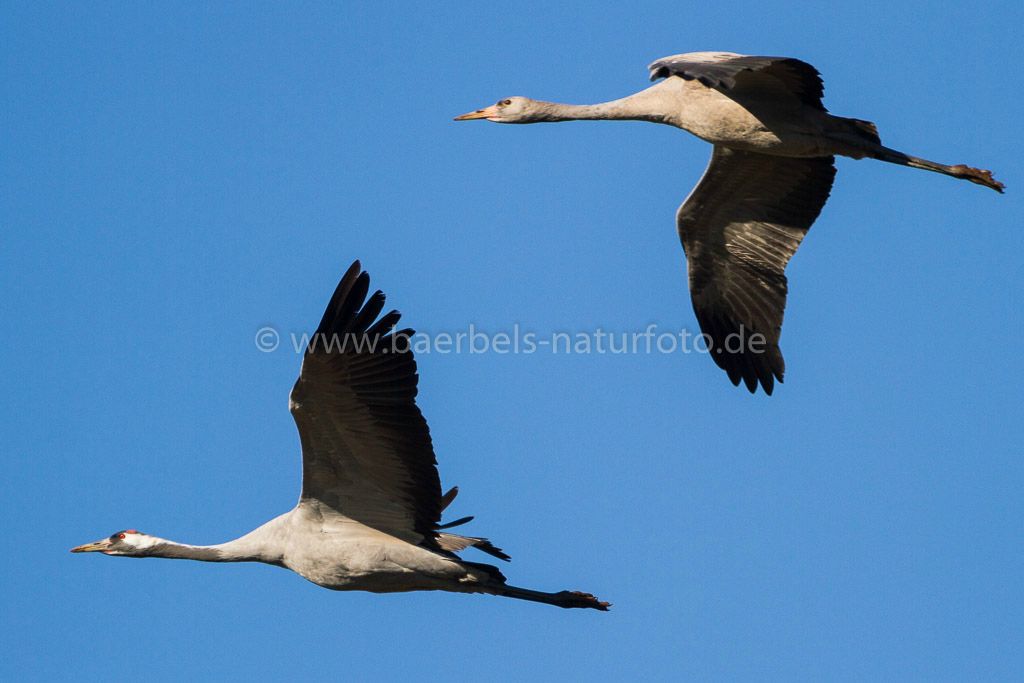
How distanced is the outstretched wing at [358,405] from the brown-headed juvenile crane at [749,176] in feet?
11.7

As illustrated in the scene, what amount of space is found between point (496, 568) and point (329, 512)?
143 cm

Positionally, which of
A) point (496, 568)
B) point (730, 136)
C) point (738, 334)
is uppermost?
point (730, 136)

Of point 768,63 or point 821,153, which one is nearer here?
point 768,63

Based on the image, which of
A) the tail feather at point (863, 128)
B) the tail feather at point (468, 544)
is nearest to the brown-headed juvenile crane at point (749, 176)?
the tail feather at point (863, 128)

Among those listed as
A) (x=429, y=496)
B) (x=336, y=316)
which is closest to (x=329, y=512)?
(x=429, y=496)

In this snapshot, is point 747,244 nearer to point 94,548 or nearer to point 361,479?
point 361,479

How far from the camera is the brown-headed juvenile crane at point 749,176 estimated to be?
49.2 feet

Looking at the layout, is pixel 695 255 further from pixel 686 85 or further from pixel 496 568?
pixel 496 568

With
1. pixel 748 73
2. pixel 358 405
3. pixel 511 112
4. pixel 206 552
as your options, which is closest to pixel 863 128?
pixel 748 73

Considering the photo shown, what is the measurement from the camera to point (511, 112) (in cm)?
Answer: 1641

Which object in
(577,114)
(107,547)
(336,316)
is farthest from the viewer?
(577,114)

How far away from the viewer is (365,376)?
43.8ft

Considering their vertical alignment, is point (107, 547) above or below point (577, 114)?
below

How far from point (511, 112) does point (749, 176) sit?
7.70 feet
